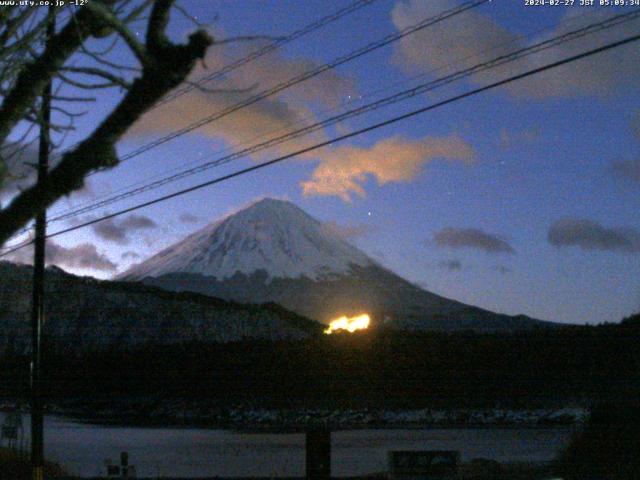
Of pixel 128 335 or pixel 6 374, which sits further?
pixel 128 335

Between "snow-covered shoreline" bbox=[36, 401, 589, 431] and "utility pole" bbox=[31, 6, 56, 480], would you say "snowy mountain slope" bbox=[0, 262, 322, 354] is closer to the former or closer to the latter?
"snow-covered shoreline" bbox=[36, 401, 589, 431]

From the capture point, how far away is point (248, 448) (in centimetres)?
3819

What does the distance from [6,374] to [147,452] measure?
48.7m

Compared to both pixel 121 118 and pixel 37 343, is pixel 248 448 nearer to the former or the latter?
pixel 37 343

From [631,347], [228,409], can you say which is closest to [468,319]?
[228,409]

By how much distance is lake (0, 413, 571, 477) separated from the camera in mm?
28156

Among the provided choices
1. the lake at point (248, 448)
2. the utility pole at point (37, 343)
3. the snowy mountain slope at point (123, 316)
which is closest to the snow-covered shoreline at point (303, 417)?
the lake at point (248, 448)

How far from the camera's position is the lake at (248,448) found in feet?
92.4

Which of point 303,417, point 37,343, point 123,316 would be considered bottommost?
point 303,417

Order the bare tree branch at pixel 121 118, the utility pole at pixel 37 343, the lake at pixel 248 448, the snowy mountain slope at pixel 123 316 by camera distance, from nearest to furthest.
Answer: the bare tree branch at pixel 121 118
the utility pole at pixel 37 343
the lake at pixel 248 448
the snowy mountain slope at pixel 123 316

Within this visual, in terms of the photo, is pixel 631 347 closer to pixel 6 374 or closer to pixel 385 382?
pixel 385 382

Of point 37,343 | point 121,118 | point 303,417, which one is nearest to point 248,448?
point 37,343

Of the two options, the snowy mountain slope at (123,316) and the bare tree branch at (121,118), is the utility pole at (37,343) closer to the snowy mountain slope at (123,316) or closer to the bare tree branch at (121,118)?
the bare tree branch at (121,118)

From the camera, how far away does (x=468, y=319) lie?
575ft
